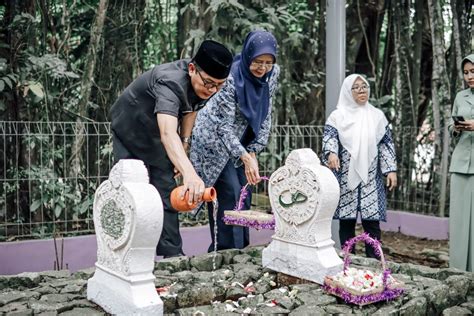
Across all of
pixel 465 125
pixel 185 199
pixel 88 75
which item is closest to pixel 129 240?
pixel 185 199

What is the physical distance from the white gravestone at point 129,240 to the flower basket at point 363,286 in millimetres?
885

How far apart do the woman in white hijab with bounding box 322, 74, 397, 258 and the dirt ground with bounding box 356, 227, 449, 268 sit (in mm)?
1147

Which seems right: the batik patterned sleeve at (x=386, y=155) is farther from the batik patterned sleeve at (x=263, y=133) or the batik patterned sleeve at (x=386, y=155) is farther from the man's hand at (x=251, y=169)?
the man's hand at (x=251, y=169)

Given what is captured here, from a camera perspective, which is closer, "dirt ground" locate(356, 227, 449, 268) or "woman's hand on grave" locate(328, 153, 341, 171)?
"woman's hand on grave" locate(328, 153, 341, 171)

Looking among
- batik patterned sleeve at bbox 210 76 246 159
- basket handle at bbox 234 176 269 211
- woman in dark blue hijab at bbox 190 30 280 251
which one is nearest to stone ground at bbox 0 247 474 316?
basket handle at bbox 234 176 269 211

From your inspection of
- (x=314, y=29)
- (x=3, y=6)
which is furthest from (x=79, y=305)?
(x=314, y=29)

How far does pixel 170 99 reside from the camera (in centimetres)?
266

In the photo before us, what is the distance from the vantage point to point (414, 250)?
5.34m

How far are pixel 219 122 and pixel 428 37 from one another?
489 centimetres

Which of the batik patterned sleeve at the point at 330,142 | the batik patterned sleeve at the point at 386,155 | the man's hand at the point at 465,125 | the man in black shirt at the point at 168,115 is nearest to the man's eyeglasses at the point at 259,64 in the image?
the man in black shirt at the point at 168,115

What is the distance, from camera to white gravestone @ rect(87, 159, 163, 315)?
228 centimetres

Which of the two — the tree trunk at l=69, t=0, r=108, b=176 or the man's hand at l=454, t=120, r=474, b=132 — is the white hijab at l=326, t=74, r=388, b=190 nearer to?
the man's hand at l=454, t=120, r=474, b=132

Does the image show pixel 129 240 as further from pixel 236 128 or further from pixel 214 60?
pixel 236 128

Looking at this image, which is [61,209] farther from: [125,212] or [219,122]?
[125,212]
